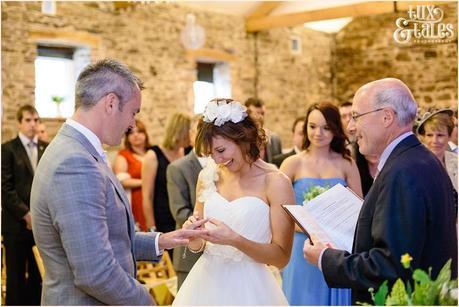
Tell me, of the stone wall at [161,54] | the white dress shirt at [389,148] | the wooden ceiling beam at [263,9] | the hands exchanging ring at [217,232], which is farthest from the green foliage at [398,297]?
the wooden ceiling beam at [263,9]

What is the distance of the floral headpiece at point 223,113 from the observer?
3.08m

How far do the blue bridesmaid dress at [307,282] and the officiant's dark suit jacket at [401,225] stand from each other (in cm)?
174

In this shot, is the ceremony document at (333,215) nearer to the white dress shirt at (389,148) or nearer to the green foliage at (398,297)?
the white dress shirt at (389,148)

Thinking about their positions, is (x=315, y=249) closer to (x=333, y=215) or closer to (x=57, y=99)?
(x=333, y=215)

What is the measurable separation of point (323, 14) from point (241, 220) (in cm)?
817

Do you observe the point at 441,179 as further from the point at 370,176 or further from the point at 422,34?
the point at 422,34

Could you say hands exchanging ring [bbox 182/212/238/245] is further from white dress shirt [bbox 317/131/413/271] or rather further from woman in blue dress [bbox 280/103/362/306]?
woman in blue dress [bbox 280/103/362/306]

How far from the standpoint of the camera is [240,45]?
36.6ft

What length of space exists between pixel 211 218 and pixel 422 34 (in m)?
2.85

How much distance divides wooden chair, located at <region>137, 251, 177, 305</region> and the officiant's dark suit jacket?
2.94m

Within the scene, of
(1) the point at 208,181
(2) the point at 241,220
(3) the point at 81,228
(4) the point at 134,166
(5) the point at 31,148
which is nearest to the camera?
(3) the point at 81,228

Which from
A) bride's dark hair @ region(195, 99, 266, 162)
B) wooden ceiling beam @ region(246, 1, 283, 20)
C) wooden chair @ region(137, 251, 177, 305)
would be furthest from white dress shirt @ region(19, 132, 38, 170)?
wooden ceiling beam @ region(246, 1, 283, 20)

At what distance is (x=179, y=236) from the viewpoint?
2.60 m

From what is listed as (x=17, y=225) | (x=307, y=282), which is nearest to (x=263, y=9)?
(x=17, y=225)
